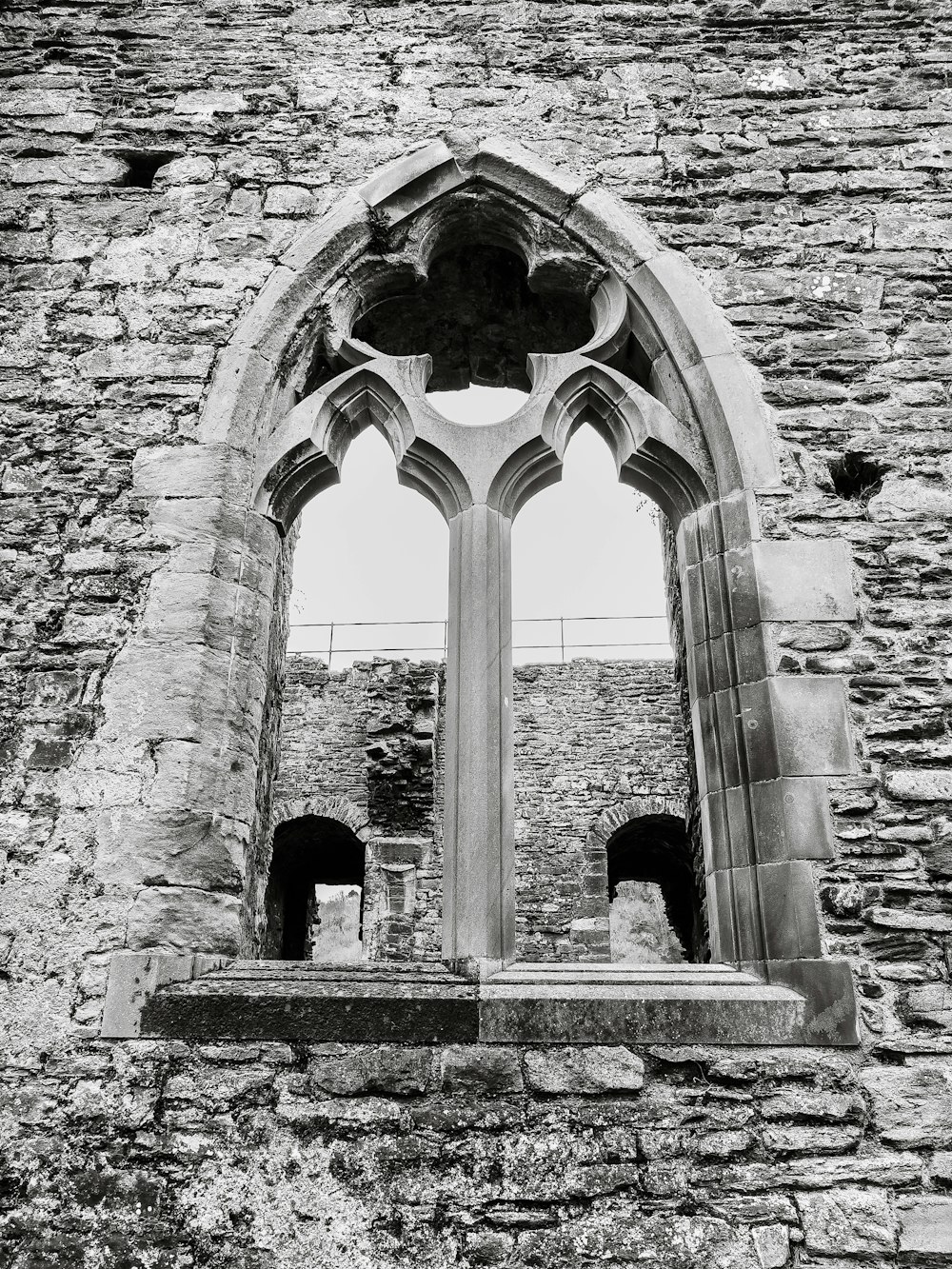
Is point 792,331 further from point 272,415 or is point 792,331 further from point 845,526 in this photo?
point 272,415

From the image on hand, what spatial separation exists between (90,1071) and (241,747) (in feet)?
3.50

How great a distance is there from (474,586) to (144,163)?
239 centimetres

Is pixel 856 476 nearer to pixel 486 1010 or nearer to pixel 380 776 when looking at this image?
pixel 486 1010

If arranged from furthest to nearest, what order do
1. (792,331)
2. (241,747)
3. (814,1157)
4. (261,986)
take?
(792,331), (241,747), (261,986), (814,1157)

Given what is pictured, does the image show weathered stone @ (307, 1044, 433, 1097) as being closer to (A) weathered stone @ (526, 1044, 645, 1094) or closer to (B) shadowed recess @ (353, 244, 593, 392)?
(A) weathered stone @ (526, 1044, 645, 1094)

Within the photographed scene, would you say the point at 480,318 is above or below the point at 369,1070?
above

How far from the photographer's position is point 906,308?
3602mm

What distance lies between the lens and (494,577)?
11.1ft

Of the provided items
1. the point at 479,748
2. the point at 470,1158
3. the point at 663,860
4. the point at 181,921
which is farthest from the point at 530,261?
the point at 663,860

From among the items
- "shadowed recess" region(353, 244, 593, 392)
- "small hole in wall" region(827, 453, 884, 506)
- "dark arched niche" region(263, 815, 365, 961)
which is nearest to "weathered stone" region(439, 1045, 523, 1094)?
"small hole in wall" region(827, 453, 884, 506)

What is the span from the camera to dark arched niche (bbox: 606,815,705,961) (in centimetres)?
978

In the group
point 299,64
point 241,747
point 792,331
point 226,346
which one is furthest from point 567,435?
point 299,64

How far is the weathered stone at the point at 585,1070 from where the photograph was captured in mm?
2588

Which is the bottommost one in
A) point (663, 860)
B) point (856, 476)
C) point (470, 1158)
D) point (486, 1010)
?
point (470, 1158)
